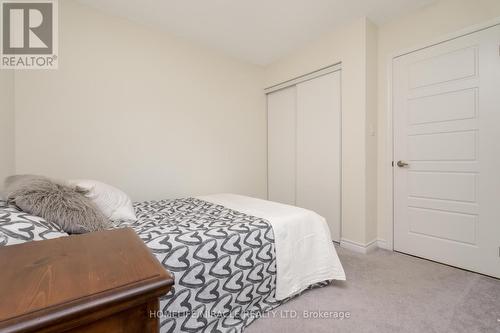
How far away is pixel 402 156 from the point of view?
2375 mm

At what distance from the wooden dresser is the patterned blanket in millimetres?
578

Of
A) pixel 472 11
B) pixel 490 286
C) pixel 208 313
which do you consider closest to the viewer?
pixel 208 313

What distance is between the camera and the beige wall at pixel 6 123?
1617mm

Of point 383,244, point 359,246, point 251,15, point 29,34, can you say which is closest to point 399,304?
point 359,246

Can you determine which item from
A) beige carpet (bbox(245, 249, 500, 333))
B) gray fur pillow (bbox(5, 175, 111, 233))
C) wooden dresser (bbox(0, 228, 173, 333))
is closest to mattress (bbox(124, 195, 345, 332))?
beige carpet (bbox(245, 249, 500, 333))

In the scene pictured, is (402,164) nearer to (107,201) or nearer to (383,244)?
(383,244)

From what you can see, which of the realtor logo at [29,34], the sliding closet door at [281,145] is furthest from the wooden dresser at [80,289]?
the sliding closet door at [281,145]

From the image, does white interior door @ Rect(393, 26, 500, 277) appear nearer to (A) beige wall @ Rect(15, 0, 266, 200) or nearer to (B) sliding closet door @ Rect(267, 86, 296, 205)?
(B) sliding closet door @ Rect(267, 86, 296, 205)

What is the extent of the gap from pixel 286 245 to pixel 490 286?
1.65m

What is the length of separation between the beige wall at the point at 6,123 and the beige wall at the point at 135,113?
8 cm

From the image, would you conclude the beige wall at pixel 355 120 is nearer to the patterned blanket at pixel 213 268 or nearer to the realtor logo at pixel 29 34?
the patterned blanket at pixel 213 268

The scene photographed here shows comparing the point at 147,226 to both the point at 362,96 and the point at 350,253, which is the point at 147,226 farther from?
the point at 362,96

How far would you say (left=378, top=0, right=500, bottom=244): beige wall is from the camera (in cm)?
194

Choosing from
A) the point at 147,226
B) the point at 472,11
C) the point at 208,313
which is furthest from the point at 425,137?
the point at 147,226
